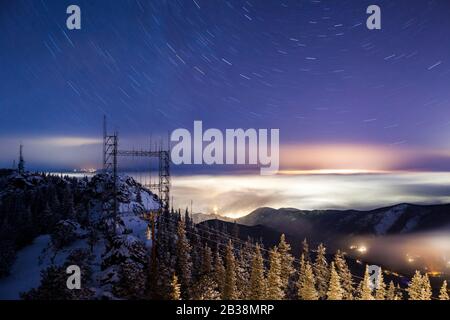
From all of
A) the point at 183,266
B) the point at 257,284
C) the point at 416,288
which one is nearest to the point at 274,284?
the point at 257,284

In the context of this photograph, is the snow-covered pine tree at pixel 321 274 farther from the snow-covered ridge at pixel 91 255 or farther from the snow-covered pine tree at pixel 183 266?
the snow-covered ridge at pixel 91 255

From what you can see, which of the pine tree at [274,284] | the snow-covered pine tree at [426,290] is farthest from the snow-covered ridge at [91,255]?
the snow-covered pine tree at [426,290]

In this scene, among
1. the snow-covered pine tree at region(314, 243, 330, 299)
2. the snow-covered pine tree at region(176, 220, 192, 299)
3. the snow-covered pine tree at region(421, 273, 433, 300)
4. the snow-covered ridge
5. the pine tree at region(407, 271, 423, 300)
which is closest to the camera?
the snow-covered pine tree at region(421, 273, 433, 300)

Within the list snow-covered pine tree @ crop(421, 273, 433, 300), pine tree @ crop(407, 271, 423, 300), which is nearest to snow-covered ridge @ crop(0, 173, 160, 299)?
pine tree @ crop(407, 271, 423, 300)

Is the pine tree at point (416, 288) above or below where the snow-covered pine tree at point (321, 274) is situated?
above

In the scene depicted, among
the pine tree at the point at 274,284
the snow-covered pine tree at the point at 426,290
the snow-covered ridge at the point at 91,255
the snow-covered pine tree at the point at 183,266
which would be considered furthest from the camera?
the snow-covered ridge at the point at 91,255

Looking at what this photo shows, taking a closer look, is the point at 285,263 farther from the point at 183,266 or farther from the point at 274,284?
the point at 183,266

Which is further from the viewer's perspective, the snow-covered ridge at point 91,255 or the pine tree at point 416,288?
the snow-covered ridge at point 91,255

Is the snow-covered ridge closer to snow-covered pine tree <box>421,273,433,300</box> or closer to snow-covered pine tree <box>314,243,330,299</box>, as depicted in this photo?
snow-covered pine tree <box>314,243,330,299</box>

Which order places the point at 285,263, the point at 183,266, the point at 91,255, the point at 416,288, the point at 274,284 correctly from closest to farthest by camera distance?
1. the point at 416,288
2. the point at 274,284
3. the point at 183,266
4. the point at 285,263
5. the point at 91,255

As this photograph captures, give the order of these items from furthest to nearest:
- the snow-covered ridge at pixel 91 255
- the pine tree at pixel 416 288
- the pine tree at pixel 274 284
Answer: the snow-covered ridge at pixel 91 255
the pine tree at pixel 274 284
the pine tree at pixel 416 288

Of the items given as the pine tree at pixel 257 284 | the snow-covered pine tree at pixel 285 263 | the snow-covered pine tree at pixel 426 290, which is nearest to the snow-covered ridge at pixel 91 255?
the pine tree at pixel 257 284
